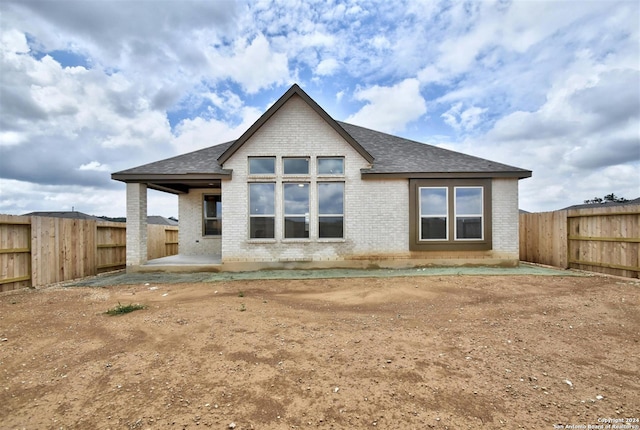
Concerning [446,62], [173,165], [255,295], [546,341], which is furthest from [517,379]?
[446,62]

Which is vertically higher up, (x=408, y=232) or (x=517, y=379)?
(x=408, y=232)

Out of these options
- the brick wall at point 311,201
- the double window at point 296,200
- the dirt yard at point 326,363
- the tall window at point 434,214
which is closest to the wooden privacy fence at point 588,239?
the dirt yard at point 326,363

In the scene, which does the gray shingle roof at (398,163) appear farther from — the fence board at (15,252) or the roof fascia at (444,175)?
the fence board at (15,252)

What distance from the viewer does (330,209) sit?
432 inches

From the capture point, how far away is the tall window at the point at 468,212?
10.8m

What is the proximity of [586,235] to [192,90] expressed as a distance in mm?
18859

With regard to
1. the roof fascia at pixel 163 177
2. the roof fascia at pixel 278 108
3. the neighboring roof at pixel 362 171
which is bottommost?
the roof fascia at pixel 163 177

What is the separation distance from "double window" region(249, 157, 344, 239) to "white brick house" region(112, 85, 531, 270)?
0.04 metres

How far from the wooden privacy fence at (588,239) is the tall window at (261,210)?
1114 cm

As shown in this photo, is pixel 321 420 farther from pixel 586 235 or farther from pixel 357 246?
pixel 586 235

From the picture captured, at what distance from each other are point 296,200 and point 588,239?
1052cm

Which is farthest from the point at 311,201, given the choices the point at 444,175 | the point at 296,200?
the point at 444,175

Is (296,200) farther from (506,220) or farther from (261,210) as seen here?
(506,220)

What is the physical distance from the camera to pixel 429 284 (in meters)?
8.31
